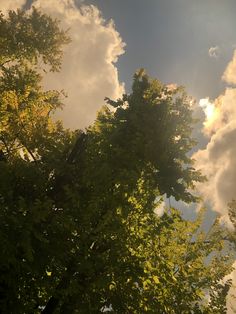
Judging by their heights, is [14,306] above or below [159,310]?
below

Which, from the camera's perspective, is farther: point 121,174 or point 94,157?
point 94,157

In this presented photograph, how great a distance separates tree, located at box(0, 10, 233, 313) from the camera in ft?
32.9

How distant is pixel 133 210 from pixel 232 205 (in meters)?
13.2

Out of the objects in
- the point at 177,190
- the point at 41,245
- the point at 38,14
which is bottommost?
the point at 41,245

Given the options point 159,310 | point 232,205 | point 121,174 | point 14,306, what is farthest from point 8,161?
point 232,205

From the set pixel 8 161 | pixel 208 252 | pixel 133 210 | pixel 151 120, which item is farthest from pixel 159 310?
pixel 8 161

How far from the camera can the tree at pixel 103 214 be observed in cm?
1002

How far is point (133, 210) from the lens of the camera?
11.3 meters

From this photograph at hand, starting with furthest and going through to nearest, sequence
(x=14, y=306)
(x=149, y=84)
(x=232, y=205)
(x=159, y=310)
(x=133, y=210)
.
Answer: (x=232, y=205), (x=149, y=84), (x=133, y=210), (x=159, y=310), (x=14, y=306)

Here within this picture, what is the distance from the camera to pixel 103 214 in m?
11.7

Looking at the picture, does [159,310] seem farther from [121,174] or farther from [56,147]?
[56,147]

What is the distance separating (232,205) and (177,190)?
11119 mm

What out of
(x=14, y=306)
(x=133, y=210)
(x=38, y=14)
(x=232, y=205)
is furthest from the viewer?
(x=232, y=205)

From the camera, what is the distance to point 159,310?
10.6 m
